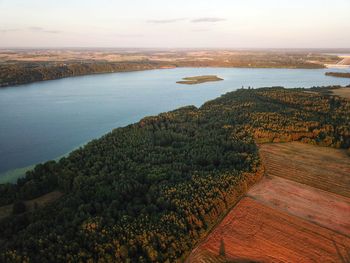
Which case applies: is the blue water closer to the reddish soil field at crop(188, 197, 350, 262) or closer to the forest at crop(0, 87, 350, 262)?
the forest at crop(0, 87, 350, 262)

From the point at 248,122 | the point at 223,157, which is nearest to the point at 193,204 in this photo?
the point at 223,157

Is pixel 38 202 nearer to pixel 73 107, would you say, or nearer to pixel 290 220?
pixel 290 220

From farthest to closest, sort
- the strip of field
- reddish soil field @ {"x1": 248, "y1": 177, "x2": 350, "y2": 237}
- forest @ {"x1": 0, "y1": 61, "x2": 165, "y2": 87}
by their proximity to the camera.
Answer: forest @ {"x1": 0, "y1": 61, "x2": 165, "y2": 87} < the strip of field < reddish soil field @ {"x1": 248, "y1": 177, "x2": 350, "y2": 237}

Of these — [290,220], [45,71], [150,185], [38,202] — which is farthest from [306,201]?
[45,71]

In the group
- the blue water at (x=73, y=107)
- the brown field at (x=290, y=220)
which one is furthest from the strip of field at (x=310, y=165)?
the blue water at (x=73, y=107)

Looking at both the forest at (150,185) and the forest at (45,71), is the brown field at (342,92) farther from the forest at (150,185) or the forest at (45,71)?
the forest at (45,71)

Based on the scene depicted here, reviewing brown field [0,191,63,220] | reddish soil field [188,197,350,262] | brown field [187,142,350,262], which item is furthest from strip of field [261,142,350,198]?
brown field [0,191,63,220]
